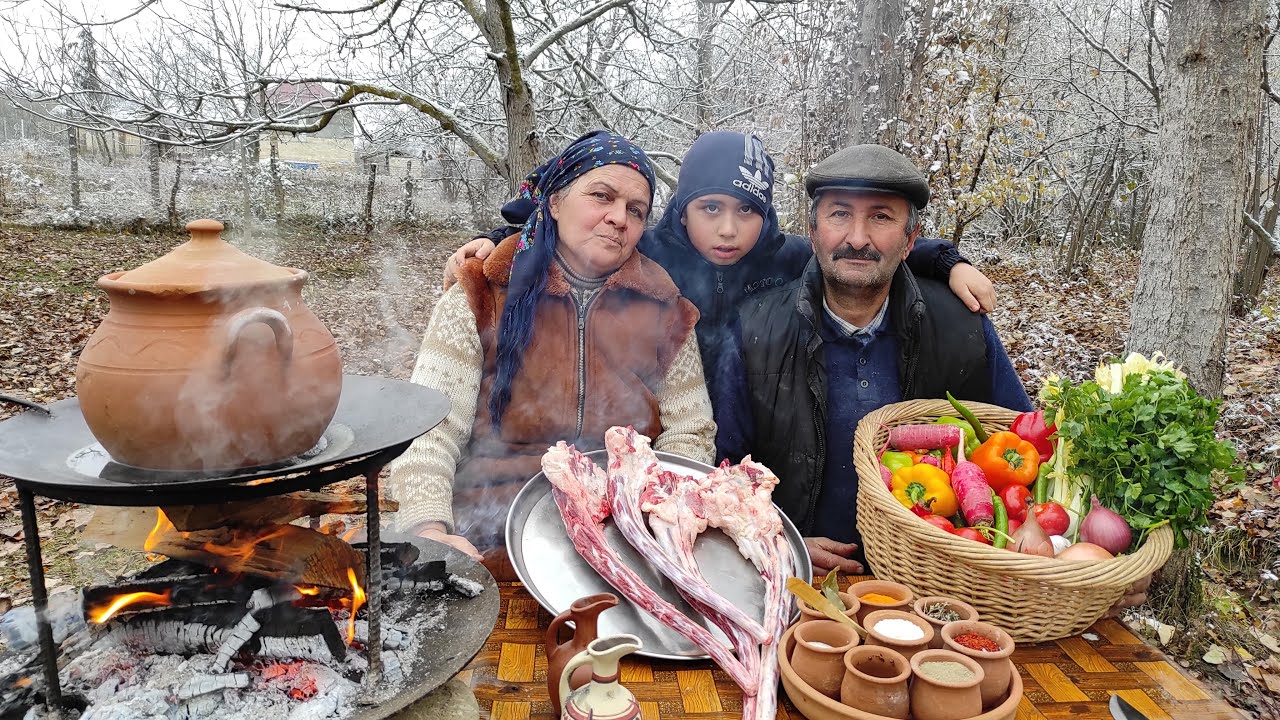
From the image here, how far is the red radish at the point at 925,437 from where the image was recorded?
2748mm

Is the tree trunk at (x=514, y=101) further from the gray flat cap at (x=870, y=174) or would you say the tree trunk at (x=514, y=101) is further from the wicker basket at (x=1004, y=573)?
the wicker basket at (x=1004, y=573)

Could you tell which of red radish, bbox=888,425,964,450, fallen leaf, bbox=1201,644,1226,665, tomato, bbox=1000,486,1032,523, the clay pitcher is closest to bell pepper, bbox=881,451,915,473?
red radish, bbox=888,425,964,450

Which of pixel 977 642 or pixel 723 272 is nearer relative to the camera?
pixel 977 642

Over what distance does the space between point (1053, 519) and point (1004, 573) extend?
47 cm

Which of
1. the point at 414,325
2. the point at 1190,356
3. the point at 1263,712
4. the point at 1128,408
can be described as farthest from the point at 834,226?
the point at 414,325

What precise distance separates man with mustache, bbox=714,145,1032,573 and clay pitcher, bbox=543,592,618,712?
4.88ft

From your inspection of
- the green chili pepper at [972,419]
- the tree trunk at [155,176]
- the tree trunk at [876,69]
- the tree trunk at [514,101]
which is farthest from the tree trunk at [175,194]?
the green chili pepper at [972,419]

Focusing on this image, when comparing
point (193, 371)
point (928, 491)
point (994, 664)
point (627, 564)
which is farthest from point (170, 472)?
point (928, 491)

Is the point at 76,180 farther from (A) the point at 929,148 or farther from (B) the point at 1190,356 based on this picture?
(B) the point at 1190,356

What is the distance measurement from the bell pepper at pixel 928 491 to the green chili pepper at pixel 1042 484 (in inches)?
12.6

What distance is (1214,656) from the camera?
11.8 feet

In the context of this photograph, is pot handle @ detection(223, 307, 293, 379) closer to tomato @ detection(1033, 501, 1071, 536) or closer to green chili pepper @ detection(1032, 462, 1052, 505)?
tomato @ detection(1033, 501, 1071, 536)

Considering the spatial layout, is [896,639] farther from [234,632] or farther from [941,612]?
[234,632]

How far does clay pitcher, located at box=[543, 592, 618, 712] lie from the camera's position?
5.90ft
